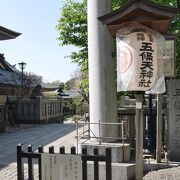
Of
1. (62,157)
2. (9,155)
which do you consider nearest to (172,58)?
(62,157)

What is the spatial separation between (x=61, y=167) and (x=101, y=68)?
368 centimetres

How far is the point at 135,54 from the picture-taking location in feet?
21.5

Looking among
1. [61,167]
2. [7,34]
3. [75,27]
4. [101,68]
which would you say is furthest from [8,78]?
[61,167]

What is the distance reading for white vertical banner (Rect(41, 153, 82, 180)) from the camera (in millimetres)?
6094

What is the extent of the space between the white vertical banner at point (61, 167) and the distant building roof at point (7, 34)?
5228 millimetres

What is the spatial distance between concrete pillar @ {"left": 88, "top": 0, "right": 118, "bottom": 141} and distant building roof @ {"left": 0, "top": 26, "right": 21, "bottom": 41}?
2.51m

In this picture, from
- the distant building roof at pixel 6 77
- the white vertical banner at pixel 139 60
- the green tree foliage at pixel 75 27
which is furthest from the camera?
the distant building roof at pixel 6 77

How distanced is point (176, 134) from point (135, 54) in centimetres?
430

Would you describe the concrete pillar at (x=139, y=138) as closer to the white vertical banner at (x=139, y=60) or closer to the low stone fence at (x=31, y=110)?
the white vertical banner at (x=139, y=60)

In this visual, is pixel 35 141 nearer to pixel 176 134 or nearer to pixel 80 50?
pixel 80 50

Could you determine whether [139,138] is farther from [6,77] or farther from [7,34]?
[6,77]

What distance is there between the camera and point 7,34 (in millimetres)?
10836

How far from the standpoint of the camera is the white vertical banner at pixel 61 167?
20.0ft

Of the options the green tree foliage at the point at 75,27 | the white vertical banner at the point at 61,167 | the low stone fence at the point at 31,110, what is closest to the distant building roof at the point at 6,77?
the low stone fence at the point at 31,110
